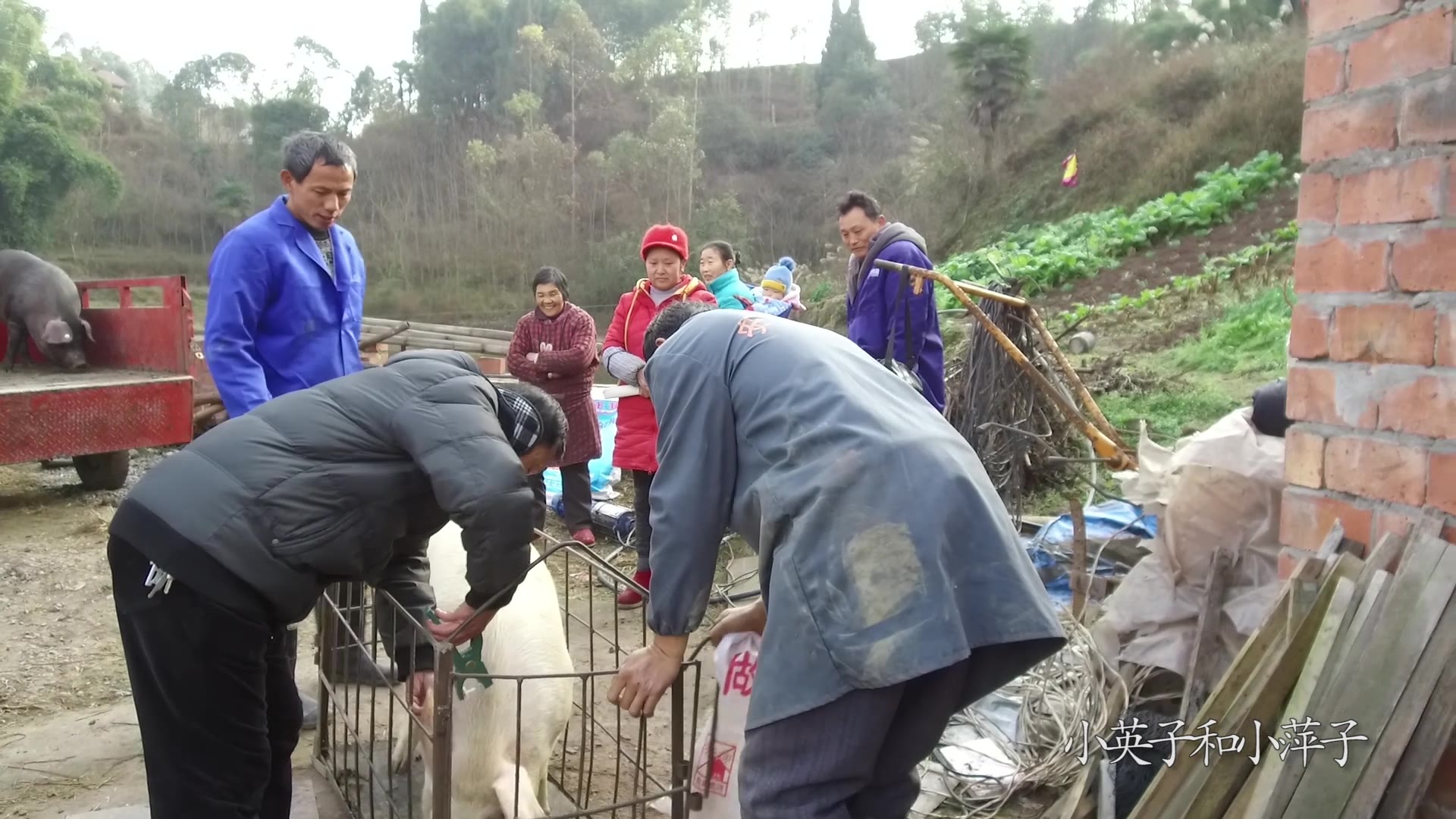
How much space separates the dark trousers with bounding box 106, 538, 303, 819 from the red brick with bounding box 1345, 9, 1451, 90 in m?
2.40

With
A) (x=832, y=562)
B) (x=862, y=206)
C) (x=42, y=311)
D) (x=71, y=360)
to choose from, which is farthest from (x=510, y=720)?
(x=42, y=311)

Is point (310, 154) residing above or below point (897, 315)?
above

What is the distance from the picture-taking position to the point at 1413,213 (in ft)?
5.56

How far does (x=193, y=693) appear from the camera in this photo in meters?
2.03

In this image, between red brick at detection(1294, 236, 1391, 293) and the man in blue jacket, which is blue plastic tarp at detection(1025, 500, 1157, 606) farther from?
the man in blue jacket

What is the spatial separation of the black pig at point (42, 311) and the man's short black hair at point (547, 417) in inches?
239

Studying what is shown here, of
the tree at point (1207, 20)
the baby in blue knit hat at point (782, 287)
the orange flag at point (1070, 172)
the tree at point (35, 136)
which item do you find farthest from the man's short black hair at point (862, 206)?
the tree at point (1207, 20)

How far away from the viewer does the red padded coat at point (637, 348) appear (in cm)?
467

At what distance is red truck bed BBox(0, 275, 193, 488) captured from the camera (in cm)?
552

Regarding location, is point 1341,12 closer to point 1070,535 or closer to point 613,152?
point 1070,535

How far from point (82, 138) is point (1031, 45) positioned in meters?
20.5

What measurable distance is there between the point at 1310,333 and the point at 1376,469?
0.29 metres

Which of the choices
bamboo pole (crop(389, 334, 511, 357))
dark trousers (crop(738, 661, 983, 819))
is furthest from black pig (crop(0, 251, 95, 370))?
dark trousers (crop(738, 661, 983, 819))

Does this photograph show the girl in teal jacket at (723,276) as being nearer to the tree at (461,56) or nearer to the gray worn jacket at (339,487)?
the gray worn jacket at (339,487)
